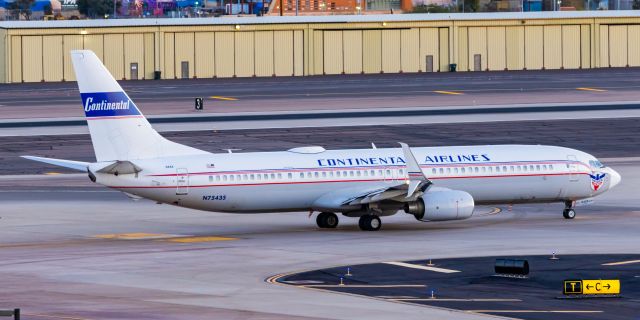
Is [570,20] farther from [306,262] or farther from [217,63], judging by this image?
[306,262]

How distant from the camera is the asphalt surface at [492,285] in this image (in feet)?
120

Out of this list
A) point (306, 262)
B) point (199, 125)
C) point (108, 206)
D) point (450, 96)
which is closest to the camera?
point (306, 262)

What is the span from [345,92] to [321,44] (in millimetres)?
21405

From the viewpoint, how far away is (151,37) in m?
143

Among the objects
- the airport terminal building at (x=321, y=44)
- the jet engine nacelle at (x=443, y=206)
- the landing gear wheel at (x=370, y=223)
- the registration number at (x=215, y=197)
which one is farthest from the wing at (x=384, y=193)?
the airport terminal building at (x=321, y=44)

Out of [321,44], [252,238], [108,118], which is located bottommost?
[252,238]

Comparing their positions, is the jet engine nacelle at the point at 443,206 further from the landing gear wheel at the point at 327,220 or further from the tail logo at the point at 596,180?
the tail logo at the point at 596,180

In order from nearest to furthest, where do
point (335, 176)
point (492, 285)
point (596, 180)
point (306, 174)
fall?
point (492, 285), point (306, 174), point (335, 176), point (596, 180)

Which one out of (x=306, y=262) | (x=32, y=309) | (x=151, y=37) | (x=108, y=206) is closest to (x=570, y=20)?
(x=151, y=37)

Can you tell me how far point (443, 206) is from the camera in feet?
174

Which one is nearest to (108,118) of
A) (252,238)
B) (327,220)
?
(252,238)

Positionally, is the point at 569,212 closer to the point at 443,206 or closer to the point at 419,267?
the point at 443,206

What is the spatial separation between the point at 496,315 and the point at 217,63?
113 m

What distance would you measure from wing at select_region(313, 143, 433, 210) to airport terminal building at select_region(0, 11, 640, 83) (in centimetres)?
8974
